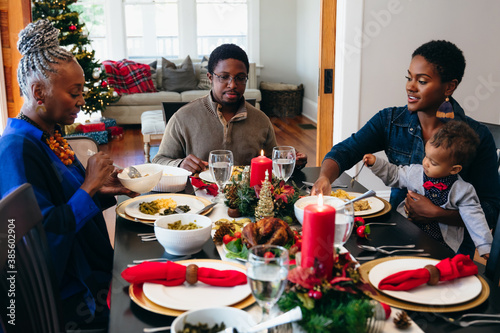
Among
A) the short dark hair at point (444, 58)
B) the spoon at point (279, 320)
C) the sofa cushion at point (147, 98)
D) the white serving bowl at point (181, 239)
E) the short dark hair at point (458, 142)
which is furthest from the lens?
the sofa cushion at point (147, 98)

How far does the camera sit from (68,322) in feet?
4.75

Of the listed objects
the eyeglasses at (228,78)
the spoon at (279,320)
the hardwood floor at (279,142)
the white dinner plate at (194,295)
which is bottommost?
the hardwood floor at (279,142)

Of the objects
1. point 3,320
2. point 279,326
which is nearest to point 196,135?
point 3,320

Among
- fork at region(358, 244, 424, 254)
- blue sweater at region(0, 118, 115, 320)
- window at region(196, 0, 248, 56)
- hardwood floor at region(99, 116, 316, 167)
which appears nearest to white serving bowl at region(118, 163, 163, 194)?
blue sweater at region(0, 118, 115, 320)

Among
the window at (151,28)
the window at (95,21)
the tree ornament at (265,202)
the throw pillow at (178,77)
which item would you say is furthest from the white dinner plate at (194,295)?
the window at (151,28)

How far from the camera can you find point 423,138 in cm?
207

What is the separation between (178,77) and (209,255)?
640 cm

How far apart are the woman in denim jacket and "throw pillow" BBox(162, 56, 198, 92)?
559 centimetres

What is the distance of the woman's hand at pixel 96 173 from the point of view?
59.5 inches

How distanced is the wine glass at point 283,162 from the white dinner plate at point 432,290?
56 cm

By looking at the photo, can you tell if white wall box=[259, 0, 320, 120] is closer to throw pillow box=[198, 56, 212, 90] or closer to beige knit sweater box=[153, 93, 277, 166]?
throw pillow box=[198, 56, 212, 90]

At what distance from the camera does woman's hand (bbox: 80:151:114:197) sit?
1.51 m

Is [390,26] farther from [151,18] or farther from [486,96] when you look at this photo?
[151,18]

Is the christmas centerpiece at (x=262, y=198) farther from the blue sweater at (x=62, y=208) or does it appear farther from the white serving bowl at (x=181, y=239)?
the blue sweater at (x=62, y=208)
